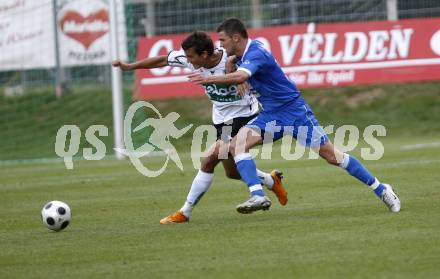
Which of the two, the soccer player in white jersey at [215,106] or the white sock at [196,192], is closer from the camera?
the soccer player in white jersey at [215,106]

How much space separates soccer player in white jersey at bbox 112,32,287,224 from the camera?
10258 millimetres

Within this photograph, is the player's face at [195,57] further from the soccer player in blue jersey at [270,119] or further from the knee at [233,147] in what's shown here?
the knee at [233,147]

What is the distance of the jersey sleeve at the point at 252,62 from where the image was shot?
32.1ft

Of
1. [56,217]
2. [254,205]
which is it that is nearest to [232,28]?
[254,205]

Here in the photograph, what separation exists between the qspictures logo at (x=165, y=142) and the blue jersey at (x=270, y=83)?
6.95m

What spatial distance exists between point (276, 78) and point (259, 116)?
1.47 feet

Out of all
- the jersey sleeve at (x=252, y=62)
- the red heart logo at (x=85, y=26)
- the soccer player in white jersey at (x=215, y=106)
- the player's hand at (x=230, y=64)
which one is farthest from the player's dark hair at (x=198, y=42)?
the red heart logo at (x=85, y=26)

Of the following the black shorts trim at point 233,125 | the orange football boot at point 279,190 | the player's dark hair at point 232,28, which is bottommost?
the orange football boot at point 279,190

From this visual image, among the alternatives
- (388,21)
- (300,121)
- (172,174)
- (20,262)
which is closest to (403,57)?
(388,21)

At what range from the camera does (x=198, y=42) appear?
1012 cm

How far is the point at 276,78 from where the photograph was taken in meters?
10.3

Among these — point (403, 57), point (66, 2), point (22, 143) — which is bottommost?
point (22, 143)

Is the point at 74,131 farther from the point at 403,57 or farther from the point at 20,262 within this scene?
the point at 20,262

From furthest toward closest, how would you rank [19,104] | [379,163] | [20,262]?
[19,104], [379,163], [20,262]
